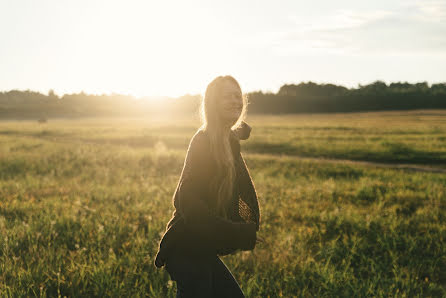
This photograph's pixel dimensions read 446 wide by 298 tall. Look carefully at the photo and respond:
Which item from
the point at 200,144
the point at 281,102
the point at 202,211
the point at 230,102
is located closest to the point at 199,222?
the point at 202,211

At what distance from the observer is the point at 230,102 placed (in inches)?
90.3

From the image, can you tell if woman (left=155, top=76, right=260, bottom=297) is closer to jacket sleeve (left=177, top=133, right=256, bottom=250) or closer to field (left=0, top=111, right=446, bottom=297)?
jacket sleeve (left=177, top=133, right=256, bottom=250)

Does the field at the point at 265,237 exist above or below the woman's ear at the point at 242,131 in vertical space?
below

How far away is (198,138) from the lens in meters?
2.21

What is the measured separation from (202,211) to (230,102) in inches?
28.1

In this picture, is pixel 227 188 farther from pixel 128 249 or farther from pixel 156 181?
pixel 156 181

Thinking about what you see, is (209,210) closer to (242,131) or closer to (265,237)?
(242,131)

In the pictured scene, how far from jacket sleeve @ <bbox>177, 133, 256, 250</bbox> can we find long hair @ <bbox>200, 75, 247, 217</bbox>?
Answer: 0.20 ft

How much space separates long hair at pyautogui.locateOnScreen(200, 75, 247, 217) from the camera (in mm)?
2230

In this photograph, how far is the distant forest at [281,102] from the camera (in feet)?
210

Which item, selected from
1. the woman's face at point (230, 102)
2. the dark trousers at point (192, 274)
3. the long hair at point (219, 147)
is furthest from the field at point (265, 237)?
the woman's face at point (230, 102)

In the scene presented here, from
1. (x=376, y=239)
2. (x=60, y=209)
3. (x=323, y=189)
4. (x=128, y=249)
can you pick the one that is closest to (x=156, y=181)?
→ (x=60, y=209)

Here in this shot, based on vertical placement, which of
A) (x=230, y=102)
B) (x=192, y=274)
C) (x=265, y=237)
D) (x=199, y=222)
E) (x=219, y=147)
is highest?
(x=230, y=102)

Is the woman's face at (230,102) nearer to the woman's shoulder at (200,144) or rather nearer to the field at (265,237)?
the woman's shoulder at (200,144)
